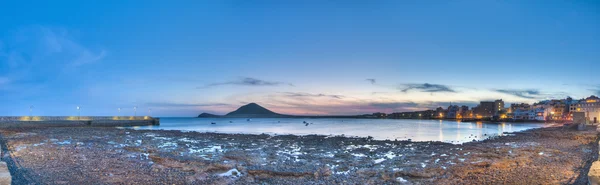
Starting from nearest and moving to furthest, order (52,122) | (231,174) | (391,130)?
1. (231,174)
2. (391,130)
3. (52,122)

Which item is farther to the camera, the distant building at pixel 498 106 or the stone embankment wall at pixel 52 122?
the distant building at pixel 498 106

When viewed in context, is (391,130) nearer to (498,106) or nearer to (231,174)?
(231,174)

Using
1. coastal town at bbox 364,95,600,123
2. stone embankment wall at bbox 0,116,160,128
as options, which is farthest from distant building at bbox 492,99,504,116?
stone embankment wall at bbox 0,116,160,128

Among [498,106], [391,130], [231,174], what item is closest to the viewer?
[231,174]

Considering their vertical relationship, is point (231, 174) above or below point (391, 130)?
above

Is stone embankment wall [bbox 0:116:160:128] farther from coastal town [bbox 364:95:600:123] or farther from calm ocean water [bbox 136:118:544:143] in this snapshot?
coastal town [bbox 364:95:600:123]

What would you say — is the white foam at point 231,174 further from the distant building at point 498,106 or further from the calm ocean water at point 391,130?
the distant building at point 498,106

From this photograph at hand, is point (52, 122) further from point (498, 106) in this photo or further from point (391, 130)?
point (498, 106)

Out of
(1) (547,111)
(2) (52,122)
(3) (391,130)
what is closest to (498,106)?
Answer: (1) (547,111)

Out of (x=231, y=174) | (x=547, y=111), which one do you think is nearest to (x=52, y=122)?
(x=231, y=174)

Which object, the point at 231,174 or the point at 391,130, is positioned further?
the point at 391,130

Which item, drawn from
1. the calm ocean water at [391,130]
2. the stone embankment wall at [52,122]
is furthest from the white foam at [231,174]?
the stone embankment wall at [52,122]

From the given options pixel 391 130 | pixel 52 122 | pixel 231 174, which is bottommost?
pixel 391 130

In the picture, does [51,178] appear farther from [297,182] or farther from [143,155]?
[297,182]
